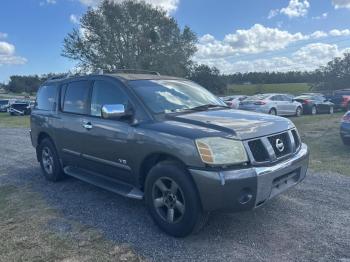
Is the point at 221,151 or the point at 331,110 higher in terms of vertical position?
the point at 221,151

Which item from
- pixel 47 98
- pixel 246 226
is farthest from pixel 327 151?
pixel 47 98

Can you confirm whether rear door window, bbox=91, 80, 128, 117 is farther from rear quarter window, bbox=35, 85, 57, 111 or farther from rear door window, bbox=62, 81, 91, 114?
rear quarter window, bbox=35, 85, 57, 111

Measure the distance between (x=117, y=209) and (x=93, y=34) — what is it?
118 ft

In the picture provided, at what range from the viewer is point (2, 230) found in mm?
4570

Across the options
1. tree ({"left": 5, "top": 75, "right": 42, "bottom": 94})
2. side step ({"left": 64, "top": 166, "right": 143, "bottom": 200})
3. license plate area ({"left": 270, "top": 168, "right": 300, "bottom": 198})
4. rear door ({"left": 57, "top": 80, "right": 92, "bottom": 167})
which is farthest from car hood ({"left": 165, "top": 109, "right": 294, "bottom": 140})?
tree ({"left": 5, "top": 75, "right": 42, "bottom": 94})

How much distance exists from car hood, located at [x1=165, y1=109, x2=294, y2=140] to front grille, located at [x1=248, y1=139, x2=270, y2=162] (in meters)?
0.08

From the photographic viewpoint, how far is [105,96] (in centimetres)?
523

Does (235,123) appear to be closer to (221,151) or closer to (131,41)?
(221,151)

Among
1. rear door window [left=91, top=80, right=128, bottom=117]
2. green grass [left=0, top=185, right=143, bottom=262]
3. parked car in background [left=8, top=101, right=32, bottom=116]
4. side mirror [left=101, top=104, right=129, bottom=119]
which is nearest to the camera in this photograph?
green grass [left=0, top=185, right=143, bottom=262]

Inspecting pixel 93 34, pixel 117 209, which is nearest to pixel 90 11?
pixel 93 34

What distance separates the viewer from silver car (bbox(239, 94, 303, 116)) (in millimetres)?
20391

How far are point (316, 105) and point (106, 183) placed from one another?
21.7 metres

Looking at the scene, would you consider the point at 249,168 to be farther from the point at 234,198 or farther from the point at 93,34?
the point at 93,34

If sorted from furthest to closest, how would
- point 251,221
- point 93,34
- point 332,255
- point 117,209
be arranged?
point 93,34 < point 117,209 < point 251,221 < point 332,255
